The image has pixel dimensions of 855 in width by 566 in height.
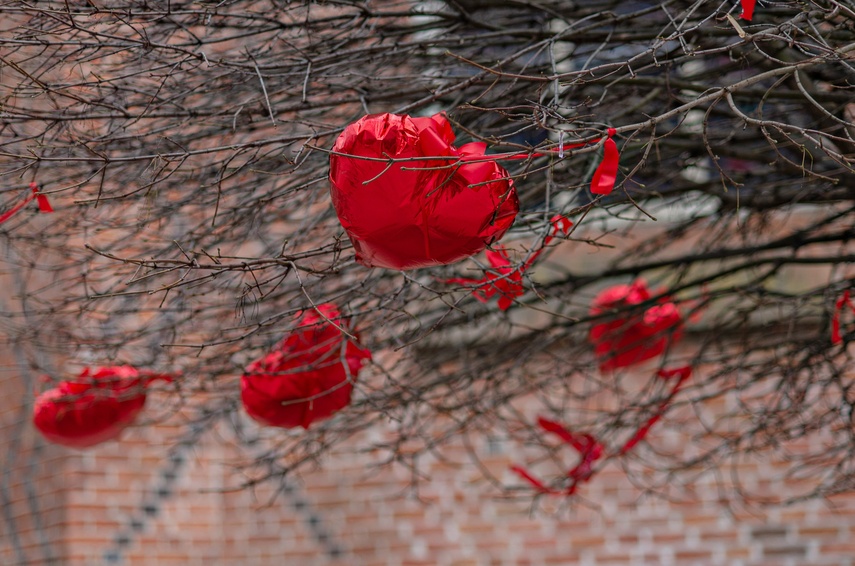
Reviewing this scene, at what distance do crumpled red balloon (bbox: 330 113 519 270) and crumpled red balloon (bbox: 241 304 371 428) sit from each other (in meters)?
0.96

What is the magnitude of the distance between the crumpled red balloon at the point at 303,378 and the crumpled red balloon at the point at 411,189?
0.96 meters

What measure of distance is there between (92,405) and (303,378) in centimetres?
103

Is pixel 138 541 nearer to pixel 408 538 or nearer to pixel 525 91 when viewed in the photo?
pixel 408 538

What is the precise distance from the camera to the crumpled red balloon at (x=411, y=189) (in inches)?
91.6

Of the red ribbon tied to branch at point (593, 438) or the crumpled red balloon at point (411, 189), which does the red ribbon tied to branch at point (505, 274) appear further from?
the red ribbon tied to branch at point (593, 438)


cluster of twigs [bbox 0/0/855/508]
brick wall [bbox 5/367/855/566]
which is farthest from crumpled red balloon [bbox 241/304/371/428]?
brick wall [bbox 5/367/855/566]

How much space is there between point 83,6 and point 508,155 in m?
1.69

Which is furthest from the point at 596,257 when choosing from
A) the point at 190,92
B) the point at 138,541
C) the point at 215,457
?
the point at 190,92

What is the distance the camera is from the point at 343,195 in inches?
93.4

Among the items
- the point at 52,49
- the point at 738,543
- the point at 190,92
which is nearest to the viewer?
the point at 190,92

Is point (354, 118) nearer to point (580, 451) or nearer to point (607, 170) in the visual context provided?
point (580, 451)

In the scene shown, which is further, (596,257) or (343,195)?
(596,257)

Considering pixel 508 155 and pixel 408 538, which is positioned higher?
pixel 508 155

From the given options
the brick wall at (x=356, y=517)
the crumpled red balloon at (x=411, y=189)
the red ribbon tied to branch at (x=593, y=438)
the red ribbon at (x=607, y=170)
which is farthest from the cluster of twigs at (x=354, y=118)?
the brick wall at (x=356, y=517)
